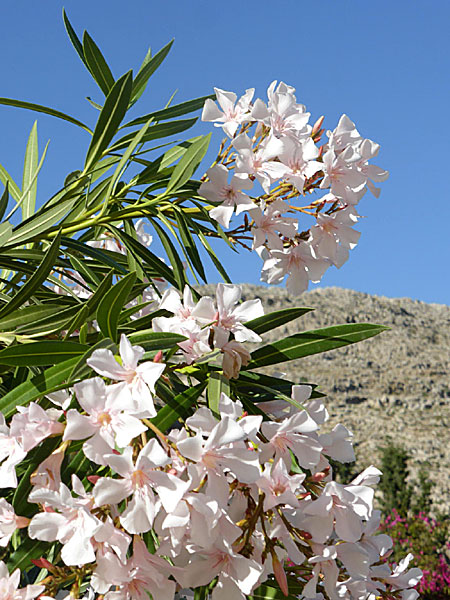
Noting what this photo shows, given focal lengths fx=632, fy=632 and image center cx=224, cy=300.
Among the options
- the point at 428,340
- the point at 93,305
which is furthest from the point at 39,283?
the point at 428,340

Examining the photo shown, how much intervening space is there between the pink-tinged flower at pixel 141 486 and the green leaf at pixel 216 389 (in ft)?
0.35

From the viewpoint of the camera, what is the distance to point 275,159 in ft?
2.83

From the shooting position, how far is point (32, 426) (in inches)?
23.2

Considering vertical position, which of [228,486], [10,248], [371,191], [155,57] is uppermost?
[155,57]

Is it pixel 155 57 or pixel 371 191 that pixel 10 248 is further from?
pixel 371 191

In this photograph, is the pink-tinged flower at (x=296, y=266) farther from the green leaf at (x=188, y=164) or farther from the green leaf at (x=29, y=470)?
the green leaf at (x=29, y=470)

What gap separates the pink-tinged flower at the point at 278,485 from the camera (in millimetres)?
592

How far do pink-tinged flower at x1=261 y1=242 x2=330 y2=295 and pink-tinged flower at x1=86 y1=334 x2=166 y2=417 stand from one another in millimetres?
418

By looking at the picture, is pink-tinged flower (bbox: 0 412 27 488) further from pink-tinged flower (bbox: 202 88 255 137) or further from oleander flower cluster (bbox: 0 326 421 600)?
pink-tinged flower (bbox: 202 88 255 137)

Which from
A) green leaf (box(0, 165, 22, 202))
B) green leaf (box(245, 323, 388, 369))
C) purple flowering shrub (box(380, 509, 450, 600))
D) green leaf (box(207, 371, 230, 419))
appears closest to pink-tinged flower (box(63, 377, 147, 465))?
green leaf (box(207, 371, 230, 419))

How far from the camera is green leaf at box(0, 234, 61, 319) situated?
819mm

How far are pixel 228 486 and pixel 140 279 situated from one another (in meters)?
0.49

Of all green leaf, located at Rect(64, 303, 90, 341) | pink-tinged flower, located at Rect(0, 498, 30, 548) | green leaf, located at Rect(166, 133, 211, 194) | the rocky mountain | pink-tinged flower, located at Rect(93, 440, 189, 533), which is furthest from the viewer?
the rocky mountain

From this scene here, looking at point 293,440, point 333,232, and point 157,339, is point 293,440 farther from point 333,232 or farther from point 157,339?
point 333,232
